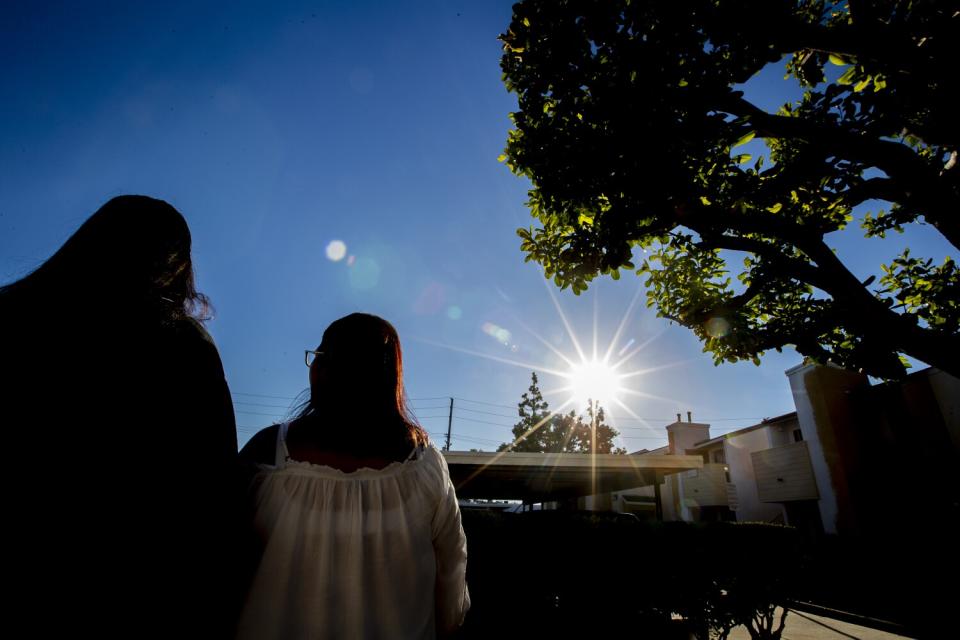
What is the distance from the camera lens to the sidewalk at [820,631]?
30.9ft

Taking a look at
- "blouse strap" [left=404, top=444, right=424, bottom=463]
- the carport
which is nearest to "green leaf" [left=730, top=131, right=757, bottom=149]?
"blouse strap" [left=404, top=444, right=424, bottom=463]

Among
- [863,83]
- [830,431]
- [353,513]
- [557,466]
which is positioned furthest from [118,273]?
[830,431]

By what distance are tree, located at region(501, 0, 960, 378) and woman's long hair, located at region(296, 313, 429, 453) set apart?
4232mm

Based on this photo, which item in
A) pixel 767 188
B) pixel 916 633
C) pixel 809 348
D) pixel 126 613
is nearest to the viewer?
pixel 126 613

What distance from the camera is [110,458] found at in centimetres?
104

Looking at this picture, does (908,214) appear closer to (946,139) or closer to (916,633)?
(946,139)

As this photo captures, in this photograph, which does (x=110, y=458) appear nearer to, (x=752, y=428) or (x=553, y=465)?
(x=553, y=465)

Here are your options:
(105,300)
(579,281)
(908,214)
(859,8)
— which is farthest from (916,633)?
(105,300)

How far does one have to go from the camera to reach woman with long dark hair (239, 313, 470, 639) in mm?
1313

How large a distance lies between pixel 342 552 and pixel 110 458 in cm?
73

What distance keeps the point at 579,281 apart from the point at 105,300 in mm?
5323

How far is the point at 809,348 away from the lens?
6707mm

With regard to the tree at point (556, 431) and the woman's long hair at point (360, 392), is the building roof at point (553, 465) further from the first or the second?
the tree at point (556, 431)

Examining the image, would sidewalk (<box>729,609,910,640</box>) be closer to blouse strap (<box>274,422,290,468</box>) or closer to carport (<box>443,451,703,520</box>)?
carport (<box>443,451,703,520</box>)
